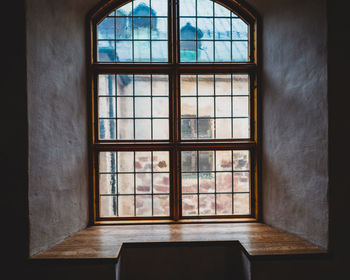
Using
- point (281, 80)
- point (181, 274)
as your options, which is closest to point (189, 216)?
point (181, 274)

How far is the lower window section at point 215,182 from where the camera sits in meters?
2.69

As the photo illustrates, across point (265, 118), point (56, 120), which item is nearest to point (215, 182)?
point (265, 118)

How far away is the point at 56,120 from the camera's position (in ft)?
6.58

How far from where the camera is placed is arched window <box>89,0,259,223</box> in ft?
8.74

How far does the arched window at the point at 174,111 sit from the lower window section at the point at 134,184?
13 millimetres

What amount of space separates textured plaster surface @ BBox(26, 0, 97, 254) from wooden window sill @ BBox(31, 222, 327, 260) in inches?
7.8

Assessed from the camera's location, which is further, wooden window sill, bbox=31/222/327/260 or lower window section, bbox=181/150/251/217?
lower window section, bbox=181/150/251/217

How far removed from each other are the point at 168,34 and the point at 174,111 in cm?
103

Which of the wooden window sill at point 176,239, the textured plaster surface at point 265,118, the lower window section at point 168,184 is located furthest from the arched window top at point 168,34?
the wooden window sill at point 176,239

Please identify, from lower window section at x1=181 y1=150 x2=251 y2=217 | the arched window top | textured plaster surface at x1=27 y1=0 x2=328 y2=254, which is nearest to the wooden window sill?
textured plaster surface at x1=27 y1=0 x2=328 y2=254

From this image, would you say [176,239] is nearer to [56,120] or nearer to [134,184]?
[134,184]

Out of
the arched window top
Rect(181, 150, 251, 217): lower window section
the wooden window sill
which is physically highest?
the arched window top

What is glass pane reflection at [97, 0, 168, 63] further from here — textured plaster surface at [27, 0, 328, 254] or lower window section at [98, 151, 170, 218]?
lower window section at [98, 151, 170, 218]

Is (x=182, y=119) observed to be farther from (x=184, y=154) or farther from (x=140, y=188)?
(x=140, y=188)
